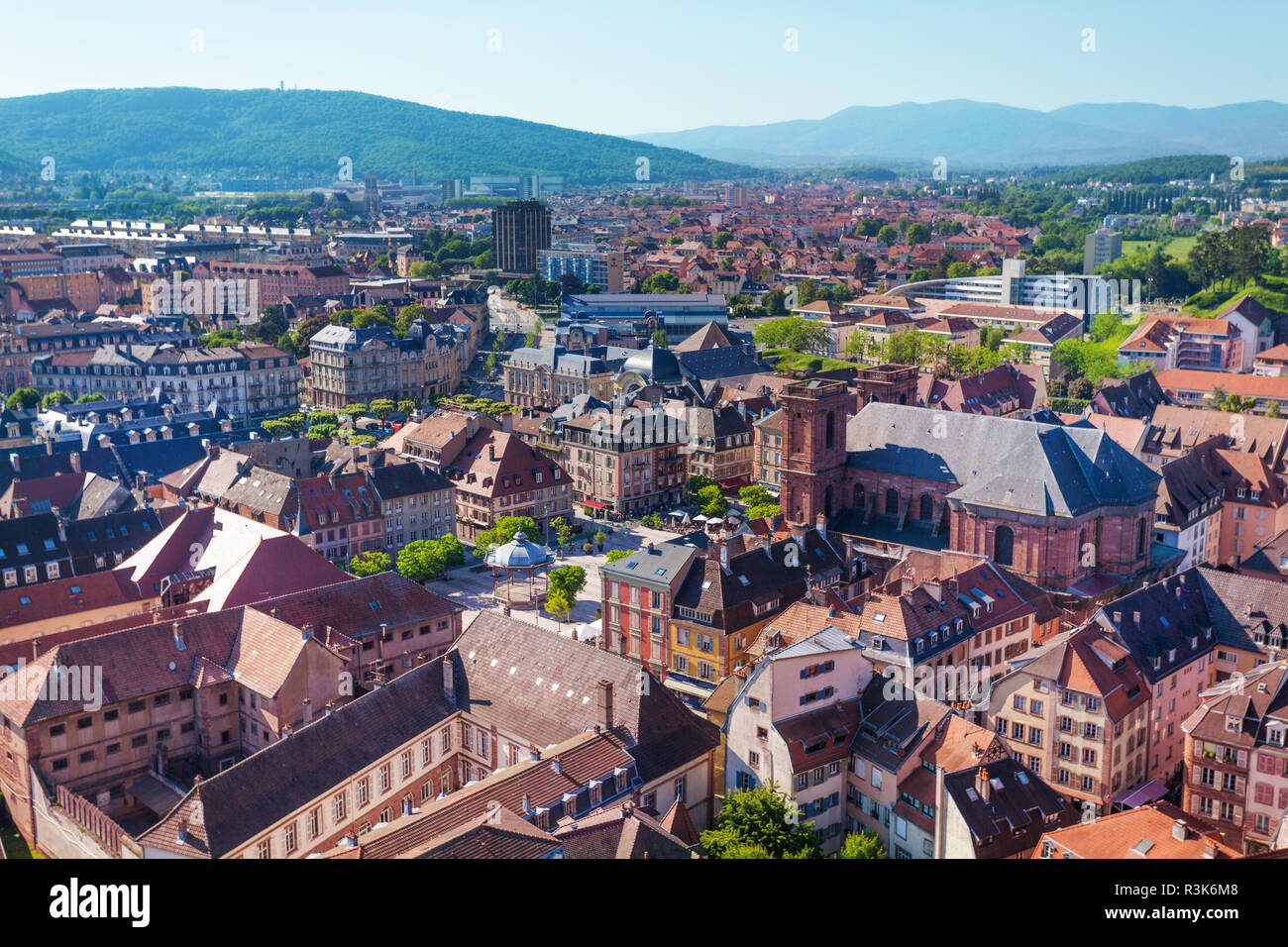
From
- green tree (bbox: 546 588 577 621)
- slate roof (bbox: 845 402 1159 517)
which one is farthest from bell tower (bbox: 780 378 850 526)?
green tree (bbox: 546 588 577 621)

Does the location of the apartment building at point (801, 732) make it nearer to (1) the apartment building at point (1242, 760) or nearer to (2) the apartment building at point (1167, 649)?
(1) the apartment building at point (1242, 760)

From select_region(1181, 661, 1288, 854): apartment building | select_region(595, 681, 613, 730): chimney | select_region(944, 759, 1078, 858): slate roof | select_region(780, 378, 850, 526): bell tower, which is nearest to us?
select_region(944, 759, 1078, 858): slate roof

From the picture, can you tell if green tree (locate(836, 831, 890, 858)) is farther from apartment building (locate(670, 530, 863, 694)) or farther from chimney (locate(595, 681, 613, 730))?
apartment building (locate(670, 530, 863, 694))

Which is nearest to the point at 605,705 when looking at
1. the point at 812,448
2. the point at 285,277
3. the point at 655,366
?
the point at 812,448
